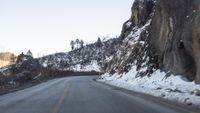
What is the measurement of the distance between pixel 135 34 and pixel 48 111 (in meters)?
43.3

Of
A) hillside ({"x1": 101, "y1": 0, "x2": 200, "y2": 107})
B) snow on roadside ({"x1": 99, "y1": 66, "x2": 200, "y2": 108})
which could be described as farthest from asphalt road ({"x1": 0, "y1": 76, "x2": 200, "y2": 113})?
hillside ({"x1": 101, "y1": 0, "x2": 200, "y2": 107})

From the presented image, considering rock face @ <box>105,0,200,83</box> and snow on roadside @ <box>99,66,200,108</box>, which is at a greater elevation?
rock face @ <box>105,0,200,83</box>

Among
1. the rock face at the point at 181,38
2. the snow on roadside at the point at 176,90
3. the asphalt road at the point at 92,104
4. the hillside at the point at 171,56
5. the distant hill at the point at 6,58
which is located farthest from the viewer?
the distant hill at the point at 6,58

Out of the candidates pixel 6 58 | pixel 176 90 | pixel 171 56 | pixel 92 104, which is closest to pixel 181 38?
pixel 171 56

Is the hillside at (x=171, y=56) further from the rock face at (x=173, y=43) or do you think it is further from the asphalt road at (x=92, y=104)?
the asphalt road at (x=92, y=104)

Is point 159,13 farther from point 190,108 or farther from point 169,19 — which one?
point 190,108

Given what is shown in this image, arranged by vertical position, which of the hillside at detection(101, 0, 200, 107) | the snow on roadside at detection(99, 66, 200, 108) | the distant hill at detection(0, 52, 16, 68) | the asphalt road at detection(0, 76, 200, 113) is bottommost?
the asphalt road at detection(0, 76, 200, 113)

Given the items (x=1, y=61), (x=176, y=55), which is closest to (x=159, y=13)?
(x=176, y=55)

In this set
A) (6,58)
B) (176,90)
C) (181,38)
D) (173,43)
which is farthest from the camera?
(6,58)

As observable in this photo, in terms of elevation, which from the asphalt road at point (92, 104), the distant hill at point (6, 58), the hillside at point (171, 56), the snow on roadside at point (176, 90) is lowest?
the asphalt road at point (92, 104)

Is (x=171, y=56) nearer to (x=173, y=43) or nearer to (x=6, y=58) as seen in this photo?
(x=173, y=43)

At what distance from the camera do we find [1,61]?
179 meters

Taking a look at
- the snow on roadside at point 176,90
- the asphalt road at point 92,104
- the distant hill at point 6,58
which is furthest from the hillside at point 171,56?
the distant hill at point 6,58

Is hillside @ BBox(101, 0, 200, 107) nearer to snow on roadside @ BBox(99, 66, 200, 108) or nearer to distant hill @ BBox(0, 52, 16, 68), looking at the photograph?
snow on roadside @ BBox(99, 66, 200, 108)
